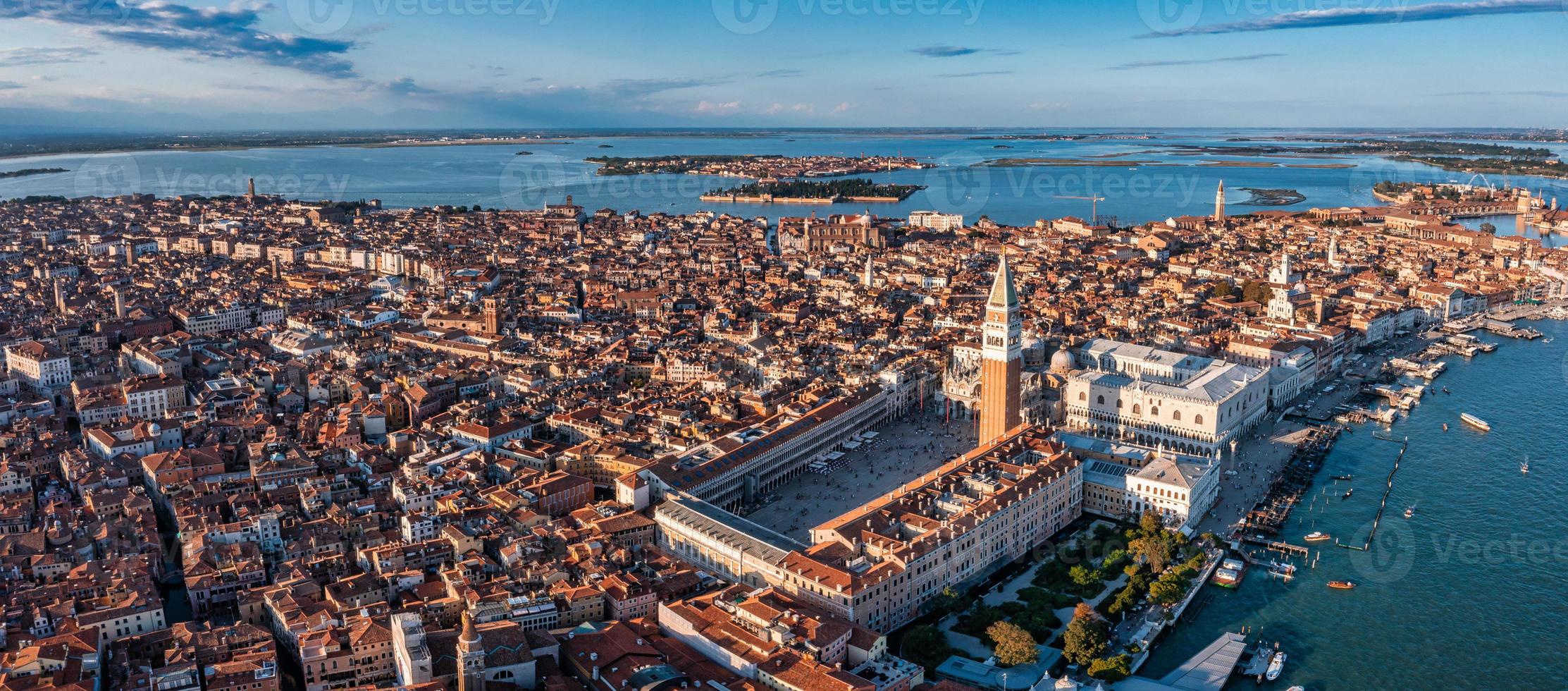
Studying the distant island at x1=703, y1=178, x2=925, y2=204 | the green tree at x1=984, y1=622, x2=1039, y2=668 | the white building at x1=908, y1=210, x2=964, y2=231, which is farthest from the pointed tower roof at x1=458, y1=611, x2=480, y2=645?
the distant island at x1=703, y1=178, x2=925, y2=204

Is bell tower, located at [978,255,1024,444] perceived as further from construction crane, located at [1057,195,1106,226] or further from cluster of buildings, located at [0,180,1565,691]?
construction crane, located at [1057,195,1106,226]

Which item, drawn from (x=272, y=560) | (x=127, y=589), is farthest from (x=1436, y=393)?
(x=127, y=589)

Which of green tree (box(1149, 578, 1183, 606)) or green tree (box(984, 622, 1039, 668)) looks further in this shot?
green tree (box(1149, 578, 1183, 606))

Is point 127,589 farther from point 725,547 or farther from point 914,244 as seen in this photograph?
point 914,244

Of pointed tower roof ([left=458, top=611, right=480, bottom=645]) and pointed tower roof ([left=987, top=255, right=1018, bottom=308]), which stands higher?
pointed tower roof ([left=987, top=255, right=1018, bottom=308])

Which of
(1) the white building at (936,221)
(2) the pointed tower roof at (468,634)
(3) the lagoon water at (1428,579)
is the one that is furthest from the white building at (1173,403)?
(1) the white building at (936,221)

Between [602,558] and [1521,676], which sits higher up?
[602,558]

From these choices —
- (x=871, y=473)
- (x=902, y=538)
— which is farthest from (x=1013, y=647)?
(x=871, y=473)
